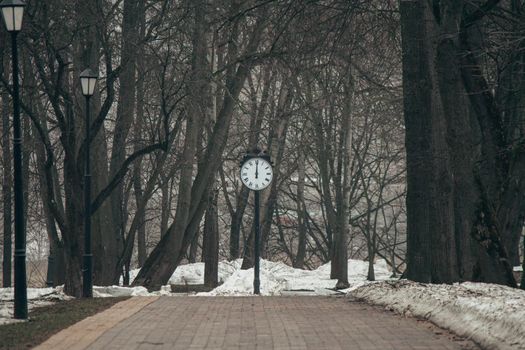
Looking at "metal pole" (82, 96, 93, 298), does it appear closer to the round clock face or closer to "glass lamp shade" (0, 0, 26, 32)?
"glass lamp shade" (0, 0, 26, 32)

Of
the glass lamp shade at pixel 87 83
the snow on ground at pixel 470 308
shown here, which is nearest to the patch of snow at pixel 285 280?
the glass lamp shade at pixel 87 83

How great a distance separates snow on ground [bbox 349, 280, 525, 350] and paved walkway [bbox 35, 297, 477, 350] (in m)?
0.23

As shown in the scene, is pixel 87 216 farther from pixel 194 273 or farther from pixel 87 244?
pixel 194 273

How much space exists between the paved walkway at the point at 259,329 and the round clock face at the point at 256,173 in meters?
14.0

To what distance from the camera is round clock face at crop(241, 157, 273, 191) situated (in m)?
32.1

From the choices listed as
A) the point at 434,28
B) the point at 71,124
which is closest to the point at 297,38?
the point at 434,28

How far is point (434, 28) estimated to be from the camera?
70.2ft

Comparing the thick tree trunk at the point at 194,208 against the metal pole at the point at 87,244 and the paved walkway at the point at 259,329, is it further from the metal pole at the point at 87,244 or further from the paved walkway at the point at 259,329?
the paved walkway at the point at 259,329

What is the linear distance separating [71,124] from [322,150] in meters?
20.6

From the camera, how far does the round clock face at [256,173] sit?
3206cm

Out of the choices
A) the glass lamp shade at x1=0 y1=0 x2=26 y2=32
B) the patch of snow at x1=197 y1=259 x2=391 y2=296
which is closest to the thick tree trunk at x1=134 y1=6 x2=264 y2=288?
the patch of snow at x1=197 y1=259 x2=391 y2=296

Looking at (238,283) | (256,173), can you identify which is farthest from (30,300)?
(238,283)

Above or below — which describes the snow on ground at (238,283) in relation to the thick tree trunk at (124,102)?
below

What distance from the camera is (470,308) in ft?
42.6
